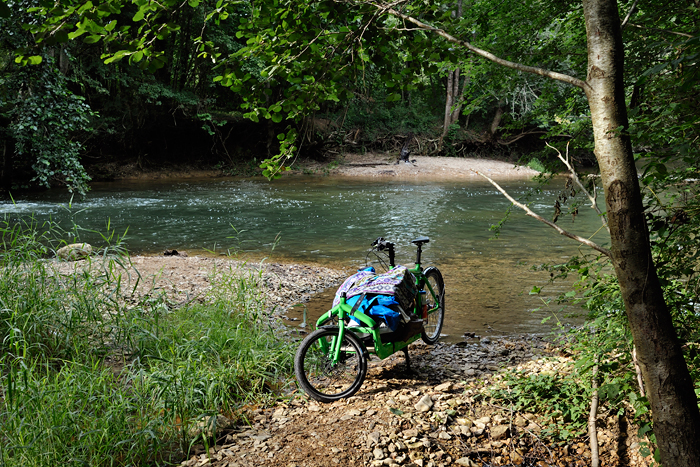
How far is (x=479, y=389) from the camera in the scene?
3750mm

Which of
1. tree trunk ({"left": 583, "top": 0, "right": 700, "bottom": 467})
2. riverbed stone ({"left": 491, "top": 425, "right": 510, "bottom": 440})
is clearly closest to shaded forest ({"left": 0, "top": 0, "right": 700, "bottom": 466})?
tree trunk ({"left": 583, "top": 0, "right": 700, "bottom": 467})

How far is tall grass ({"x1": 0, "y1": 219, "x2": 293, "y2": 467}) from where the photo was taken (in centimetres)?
289

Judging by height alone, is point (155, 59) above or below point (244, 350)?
above

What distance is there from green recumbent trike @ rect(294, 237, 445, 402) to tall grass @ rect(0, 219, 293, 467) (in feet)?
1.21

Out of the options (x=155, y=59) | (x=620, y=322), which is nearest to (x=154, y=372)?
(x=155, y=59)

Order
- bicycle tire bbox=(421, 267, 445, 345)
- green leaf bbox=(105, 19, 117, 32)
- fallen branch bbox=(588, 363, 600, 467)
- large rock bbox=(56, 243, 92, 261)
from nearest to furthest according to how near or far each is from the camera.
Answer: green leaf bbox=(105, 19, 117, 32)
fallen branch bbox=(588, 363, 600, 467)
large rock bbox=(56, 243, 92, 261)
bicycle tire bbox=(421, 267, 445, 345)

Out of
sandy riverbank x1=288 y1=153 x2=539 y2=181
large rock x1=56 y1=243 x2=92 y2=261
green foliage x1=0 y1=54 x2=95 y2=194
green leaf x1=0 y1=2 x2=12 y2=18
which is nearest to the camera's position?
green leaf x1=0 y1=2 x2=12 y2=18

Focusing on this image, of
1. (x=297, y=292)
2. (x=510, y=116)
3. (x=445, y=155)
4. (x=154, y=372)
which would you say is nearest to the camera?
(x=154, y=372)

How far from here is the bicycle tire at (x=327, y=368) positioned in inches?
148

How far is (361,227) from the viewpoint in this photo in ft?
43.1

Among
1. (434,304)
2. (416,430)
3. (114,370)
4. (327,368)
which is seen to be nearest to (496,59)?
(416,430)

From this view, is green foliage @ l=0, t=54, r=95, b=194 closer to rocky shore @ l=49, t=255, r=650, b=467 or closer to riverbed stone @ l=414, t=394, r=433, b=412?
rocky shore @ l=49, t=255, r=650, b=467

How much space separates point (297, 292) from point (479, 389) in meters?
3.92

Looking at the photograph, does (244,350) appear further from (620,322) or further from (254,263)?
(254,263)
